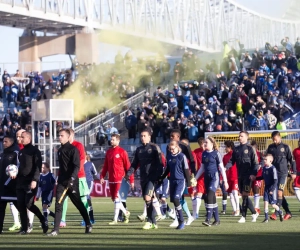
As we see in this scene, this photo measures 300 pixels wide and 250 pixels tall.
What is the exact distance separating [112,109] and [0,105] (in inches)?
362

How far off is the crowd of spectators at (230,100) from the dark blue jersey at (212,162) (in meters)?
13.5

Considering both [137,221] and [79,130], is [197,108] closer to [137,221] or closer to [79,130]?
[79,130]

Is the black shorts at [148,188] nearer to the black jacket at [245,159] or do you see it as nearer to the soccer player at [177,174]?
the soccer player at [177,174]

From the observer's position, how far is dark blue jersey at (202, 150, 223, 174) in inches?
659

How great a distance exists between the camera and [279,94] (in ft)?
107

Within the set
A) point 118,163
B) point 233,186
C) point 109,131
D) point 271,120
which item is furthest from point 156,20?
point 118,163

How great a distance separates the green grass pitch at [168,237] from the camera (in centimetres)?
1267

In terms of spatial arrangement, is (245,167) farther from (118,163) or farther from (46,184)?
(46,184)

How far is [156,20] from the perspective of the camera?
9012 centimetres

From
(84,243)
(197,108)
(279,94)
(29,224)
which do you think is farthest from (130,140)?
(84,243)

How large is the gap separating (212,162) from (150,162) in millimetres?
1336

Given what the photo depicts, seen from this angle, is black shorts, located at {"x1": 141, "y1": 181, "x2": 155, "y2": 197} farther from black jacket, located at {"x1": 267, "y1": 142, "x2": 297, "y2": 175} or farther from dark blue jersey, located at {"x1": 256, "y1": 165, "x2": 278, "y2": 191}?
black jacket, located at {"x1": 267, "y1": 142, "x2": 297, "y2": 175}

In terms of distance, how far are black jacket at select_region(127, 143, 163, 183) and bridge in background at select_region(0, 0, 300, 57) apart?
43.6 meters

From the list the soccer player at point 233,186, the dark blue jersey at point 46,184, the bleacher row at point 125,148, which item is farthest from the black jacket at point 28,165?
the bleacher row at point 125,148
